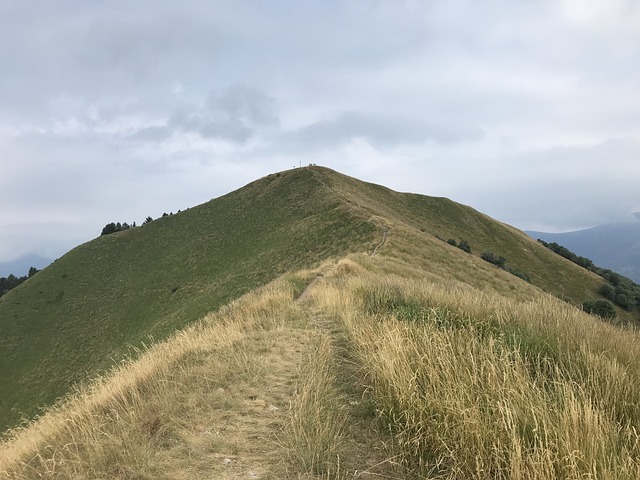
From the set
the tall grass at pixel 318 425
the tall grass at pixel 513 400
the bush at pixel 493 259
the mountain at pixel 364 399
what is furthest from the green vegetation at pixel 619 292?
the tall grass at pixel 318 425

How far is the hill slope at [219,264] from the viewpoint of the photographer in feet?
107

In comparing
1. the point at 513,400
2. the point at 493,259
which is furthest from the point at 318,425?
the point at 493,259

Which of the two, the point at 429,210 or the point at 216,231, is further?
the point at 429,210

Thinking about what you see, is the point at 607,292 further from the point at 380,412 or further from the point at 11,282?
the point at 11,282

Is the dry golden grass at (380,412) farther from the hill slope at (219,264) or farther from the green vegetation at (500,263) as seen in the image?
the green vegetation at (500,263)

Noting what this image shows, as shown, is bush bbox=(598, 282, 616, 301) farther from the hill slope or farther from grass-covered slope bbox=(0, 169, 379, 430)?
grass-covered slope bbox=(0, 169, 379, 430)

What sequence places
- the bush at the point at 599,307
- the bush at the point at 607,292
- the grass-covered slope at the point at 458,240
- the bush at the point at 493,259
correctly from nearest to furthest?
the grass-covered slope at the point at 458,240 < the bush at the point at 599,307 < the bush at the point at 607,292 < the bush at the point at 493,259

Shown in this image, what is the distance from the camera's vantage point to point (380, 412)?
13.5ft

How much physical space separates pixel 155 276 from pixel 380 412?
5066 cm

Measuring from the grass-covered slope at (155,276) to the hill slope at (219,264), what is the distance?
0.63 feet

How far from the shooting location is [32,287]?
→ 5756cm

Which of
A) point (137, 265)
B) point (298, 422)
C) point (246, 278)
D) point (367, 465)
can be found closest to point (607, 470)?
point (367, 465)

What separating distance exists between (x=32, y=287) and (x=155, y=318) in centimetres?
3196

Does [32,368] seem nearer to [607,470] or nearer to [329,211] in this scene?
[329,211]
